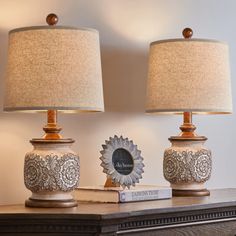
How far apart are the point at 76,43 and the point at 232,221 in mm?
650

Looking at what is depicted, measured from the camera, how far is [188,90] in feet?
6.43

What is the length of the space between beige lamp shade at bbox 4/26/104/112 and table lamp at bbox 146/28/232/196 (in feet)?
1.19

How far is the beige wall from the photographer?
1855mm

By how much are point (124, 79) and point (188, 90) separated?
0.26 m

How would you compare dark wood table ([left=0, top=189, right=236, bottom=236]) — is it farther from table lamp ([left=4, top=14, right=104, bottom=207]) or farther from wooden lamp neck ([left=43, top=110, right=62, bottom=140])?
wooden lamp neck ([left=43, top=110, right=62, bottom=140])

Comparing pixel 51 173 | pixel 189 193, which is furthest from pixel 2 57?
pixel 189 193

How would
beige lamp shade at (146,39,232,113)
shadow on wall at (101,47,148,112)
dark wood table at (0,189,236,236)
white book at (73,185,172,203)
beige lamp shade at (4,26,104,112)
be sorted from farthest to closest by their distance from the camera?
shadow on wall at (101,47,148,112)
beige lamp shade at (146,39,232,113)
white book at (73,185,172,203)
beige lamp shade at (4,26,104,112)
dark wood table at (0,189,236,236)

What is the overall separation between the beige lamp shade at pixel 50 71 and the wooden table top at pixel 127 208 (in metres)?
0.23

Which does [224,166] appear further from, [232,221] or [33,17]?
[33,17]

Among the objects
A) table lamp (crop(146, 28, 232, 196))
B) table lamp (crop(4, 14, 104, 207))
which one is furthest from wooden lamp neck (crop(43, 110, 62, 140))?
table lamp (crop(146, 28, 232, 196))

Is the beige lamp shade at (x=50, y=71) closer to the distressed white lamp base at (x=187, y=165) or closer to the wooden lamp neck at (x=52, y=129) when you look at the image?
the wooden lamp neck at (x=52, y=129)

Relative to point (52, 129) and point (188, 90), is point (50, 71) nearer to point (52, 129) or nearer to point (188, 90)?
point (52, 129)

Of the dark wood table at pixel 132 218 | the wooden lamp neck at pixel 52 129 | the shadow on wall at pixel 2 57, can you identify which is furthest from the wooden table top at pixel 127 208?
the shadow on wall at pixel 2 57

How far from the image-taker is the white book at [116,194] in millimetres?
1756
